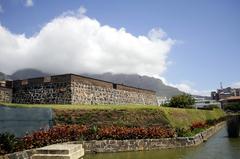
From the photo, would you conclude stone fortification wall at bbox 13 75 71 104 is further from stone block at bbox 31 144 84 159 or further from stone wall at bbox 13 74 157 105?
stone block at bbox 31 144 84 159

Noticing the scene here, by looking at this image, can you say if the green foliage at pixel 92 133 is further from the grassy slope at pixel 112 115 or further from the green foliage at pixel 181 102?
the green foliage at pixel 181 102

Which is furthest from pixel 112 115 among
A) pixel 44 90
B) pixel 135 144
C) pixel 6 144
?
pixel 44 90

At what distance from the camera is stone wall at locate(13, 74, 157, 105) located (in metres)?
28.5

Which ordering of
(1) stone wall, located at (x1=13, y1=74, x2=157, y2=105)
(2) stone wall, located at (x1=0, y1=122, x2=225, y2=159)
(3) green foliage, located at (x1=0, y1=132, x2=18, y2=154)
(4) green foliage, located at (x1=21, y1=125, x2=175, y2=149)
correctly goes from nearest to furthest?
(3) green foliage, located at (x1=0, y1=132, x2=18, y2=154), (2) stone wall, located at (x1=0, y1=122, x2=225, y2=159), (4) green foliage, located at (x1=21, y1=125, x2=175, y2=149), (1) stone wall, located at (x1=13, y1=74, x2=157, y2=105)

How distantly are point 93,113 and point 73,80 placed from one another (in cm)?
747

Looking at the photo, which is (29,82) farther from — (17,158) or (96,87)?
(17,158)

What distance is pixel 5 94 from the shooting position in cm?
3005

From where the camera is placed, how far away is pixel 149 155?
53.9ft

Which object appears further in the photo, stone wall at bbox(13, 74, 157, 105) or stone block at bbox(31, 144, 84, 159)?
stone wall at bbox(13, 74, 157, 105)

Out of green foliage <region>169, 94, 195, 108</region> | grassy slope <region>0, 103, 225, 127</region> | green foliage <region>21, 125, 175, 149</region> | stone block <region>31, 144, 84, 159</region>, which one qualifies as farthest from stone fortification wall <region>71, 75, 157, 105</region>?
stone block <region>31, 144, 84, 159</region>

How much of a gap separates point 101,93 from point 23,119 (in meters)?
14.9

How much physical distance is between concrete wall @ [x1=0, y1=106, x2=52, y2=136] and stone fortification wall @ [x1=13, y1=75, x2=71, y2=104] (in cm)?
802

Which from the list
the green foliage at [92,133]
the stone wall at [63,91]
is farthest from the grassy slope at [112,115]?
the stone wall at [63,91]

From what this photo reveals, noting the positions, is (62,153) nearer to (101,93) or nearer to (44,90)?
(44,90)
